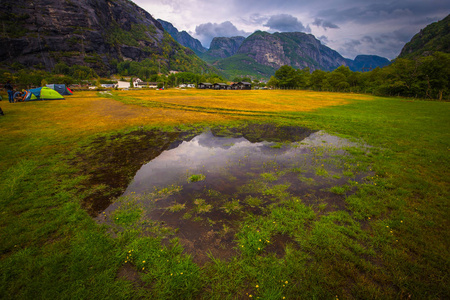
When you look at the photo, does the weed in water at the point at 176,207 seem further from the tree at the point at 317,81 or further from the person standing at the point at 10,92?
the tree at the point at 317,81

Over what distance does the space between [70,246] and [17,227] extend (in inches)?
85.5

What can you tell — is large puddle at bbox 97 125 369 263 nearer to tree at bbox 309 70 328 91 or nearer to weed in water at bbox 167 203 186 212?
weed in water at bbox 167 203 186 212

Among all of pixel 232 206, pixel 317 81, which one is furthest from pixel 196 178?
pixel 317 81

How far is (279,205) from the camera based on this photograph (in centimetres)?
680

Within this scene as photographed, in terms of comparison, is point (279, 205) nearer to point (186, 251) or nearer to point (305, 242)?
point (305, 242)

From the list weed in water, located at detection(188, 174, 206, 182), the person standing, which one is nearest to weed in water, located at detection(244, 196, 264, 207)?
weed in water, located at detection(188, 174, 206, 182)

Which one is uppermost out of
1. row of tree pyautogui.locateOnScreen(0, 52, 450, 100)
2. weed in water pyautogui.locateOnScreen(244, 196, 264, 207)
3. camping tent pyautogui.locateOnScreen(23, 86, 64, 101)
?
row of tree pyautogui.locateOnScreen(0, 52, 450, 100)

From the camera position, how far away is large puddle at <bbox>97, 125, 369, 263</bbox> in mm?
5773

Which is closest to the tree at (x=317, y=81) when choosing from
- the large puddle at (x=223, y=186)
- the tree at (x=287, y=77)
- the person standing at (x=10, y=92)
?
the tree at (x=287, y=77)

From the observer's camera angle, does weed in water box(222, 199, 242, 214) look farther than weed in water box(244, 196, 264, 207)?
No

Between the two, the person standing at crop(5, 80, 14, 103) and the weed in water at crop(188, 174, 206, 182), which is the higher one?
the person standing at crop(5, 80, 14, 103)

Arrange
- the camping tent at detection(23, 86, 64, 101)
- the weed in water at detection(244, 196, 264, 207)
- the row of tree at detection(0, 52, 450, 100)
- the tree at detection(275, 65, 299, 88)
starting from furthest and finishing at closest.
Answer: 1. the tree at detection(275, 65, 299, 88)
2. the row of tree at detection(0, 52, 450, 100)
3. the camping tent at detection(23, 86, 64, 101)
4. the weed in water at detection(244, 196, 264, 207)

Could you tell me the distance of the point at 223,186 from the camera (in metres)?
8.09

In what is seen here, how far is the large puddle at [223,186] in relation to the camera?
5.77m
